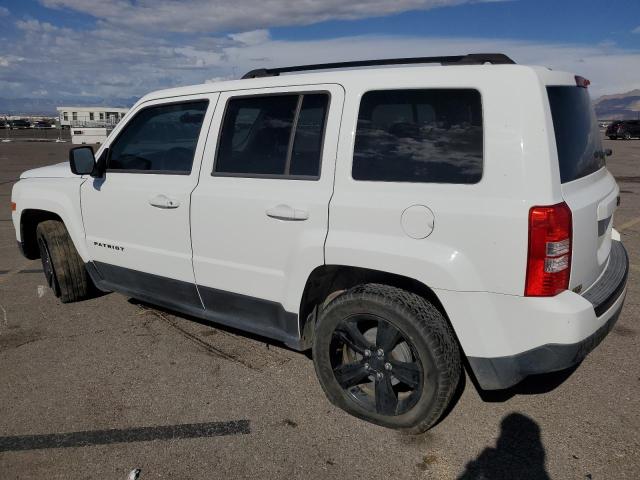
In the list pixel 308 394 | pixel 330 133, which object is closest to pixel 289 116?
pixel 330 133

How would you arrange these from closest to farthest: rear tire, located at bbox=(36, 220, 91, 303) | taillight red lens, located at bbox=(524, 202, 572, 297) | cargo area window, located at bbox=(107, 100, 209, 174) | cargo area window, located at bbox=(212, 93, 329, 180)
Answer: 1. taillight red lens, located at bbox=(524, 202, 572, 297)
2. cargo area window, located at bbox=(212, 93, 329, 180)
3. cargo area window, located at bbox=(107, 100, 209, 174)
4. rear tire, located at bbox=(36, 220, 91, 303)

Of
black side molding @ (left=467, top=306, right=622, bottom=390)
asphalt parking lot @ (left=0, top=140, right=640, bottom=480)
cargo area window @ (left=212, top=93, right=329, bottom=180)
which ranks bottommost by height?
asphalt parking lot @ (left=0, top=140, right=640, bottom=480)

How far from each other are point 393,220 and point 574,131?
40.5 inches

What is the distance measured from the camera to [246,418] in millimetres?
3135

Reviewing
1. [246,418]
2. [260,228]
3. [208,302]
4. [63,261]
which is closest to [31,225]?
[63,261]

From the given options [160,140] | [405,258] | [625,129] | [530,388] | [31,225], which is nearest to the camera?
[405,258]

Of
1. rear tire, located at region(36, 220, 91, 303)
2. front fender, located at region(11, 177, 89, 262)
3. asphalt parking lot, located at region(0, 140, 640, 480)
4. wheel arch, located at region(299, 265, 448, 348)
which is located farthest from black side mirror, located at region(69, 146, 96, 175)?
wheel arch, located at region(299, 265, 448, 348)

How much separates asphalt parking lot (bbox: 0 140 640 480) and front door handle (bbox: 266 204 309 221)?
3.74 feet

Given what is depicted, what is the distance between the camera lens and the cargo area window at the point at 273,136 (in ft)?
10.1

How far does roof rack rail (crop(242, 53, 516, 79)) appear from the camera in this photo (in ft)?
9.14

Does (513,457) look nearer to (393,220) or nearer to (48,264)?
(393,220)

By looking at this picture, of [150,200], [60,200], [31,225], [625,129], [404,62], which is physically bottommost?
[625,129]

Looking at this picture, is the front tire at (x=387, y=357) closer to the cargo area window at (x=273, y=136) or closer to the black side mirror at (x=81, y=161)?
the cargo area window at (x=273, y=136)

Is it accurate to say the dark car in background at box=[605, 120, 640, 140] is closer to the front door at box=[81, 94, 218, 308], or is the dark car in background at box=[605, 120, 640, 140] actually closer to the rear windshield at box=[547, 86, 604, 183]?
the rear windshield at box=[547, 86, 604, 183]
